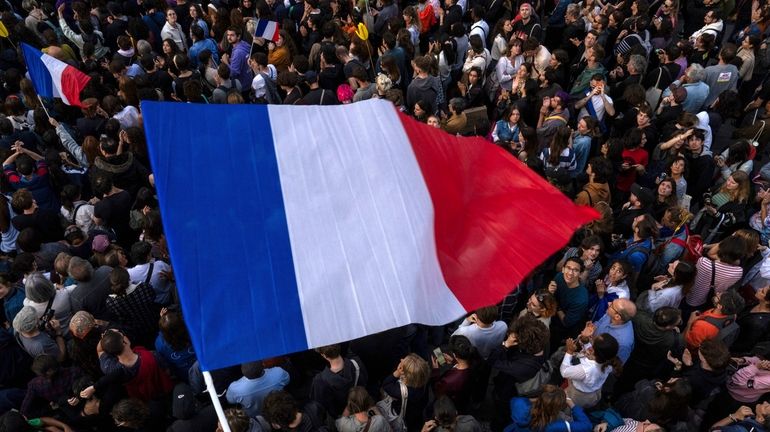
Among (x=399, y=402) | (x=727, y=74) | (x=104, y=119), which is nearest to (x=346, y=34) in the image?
(x=104, y=119)

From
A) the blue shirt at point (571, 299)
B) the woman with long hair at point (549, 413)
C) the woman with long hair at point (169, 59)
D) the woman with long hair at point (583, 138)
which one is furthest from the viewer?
the woman with long hair at point (169, 59)

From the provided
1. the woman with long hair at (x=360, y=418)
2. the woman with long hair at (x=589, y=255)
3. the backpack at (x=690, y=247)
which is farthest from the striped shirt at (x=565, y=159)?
the woman with long hair at (x=360, y=418)

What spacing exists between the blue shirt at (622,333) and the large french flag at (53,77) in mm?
6657

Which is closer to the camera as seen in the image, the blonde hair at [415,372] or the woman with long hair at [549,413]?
the woman with long hair at [549,413]

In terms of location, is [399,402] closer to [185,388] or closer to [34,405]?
[185,388]

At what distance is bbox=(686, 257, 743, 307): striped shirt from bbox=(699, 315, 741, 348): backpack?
1.46ft

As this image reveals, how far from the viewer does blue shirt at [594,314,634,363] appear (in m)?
4.72

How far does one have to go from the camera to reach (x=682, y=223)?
5582 mm

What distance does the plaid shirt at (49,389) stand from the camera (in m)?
4.36

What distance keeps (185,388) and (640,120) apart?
5935 millimetres

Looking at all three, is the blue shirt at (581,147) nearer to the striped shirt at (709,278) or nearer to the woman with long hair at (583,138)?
the woman with long hair at (583,138)

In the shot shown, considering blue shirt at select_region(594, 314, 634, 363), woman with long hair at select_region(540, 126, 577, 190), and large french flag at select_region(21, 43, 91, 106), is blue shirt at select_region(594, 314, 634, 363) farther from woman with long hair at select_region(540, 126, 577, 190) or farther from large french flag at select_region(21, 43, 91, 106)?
large french flag at select_region(21, 43, 91, 106)

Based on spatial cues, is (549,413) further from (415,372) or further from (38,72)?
(38,72)

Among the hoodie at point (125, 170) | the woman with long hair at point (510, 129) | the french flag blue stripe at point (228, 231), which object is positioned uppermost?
the french flag blue stripe at point (228, 231)
